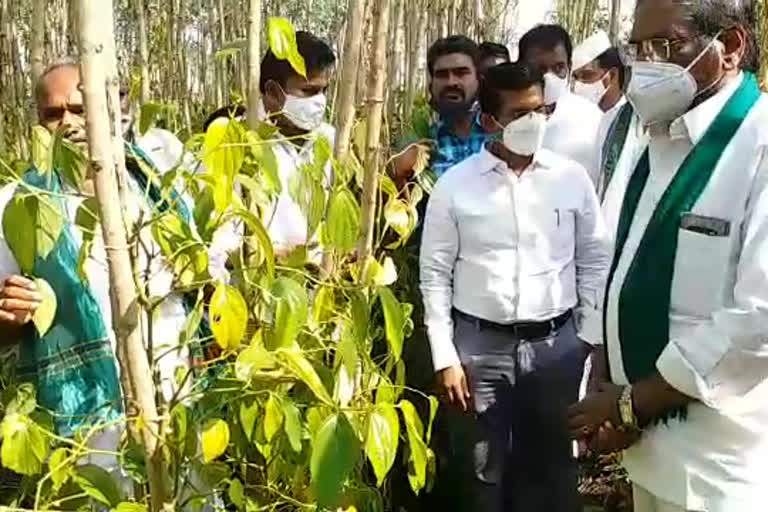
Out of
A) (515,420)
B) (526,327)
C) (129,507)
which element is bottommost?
(515,420)

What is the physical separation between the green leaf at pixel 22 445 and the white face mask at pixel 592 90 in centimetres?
237

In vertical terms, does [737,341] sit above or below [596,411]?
above

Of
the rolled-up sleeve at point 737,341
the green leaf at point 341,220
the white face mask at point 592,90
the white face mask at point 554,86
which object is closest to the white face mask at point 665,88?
the rolled-up sleeve at point 737,341

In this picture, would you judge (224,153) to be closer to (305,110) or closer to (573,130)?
(305,110)

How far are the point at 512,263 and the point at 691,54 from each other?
2.55ft

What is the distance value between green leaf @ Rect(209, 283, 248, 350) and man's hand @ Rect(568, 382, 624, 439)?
21.9 inches

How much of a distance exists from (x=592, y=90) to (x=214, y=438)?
7.64 ft

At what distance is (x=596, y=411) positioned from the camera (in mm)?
1333

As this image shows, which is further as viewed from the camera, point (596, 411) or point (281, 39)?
point (596, 411)

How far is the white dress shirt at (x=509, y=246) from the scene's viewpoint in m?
2.00

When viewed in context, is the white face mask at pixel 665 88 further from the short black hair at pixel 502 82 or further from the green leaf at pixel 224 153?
the short black hair at pixel 502 82

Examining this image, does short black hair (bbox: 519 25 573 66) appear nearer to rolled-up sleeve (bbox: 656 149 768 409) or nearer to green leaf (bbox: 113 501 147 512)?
rolled-up sleeve (bbox: 656 149 768 409)

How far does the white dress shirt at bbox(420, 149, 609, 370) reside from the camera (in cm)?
200

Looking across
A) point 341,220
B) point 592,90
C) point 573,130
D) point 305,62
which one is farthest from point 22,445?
point 592,90
